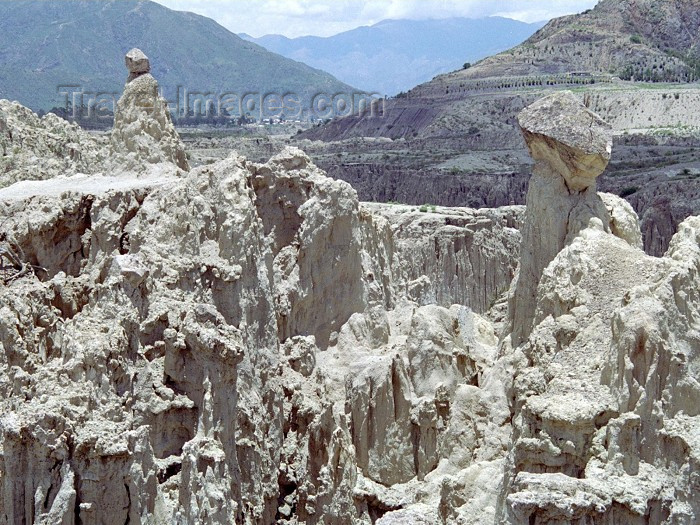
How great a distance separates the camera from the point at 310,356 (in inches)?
664

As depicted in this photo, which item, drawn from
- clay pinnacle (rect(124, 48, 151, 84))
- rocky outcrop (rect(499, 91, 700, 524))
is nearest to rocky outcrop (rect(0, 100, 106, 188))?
clay pinnacle (rect(124, 48, 151, 84))

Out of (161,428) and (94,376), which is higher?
(94,376)

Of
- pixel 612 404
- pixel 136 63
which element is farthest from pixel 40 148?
pixel 612 404

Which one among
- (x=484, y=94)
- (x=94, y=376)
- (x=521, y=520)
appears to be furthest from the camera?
(x=484, y=94)

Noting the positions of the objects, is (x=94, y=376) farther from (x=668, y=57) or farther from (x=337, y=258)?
(x=668, y=57)

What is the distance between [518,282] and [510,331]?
0.78 metres

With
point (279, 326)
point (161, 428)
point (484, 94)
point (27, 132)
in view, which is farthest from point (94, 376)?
point (484, 94)

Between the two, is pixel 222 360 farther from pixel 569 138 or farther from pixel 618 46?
pixel 618 46

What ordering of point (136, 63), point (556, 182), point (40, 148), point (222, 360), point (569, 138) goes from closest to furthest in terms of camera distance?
point (222, 360) < point (569, 138) < point (556, 182) < point (136, 63) < point (40, 148)

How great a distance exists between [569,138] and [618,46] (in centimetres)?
13977

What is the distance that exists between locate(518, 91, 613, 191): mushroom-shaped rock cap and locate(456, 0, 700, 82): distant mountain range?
394 ft

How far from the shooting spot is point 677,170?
5881 cm

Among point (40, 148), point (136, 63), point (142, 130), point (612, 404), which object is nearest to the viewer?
point (612, 404)

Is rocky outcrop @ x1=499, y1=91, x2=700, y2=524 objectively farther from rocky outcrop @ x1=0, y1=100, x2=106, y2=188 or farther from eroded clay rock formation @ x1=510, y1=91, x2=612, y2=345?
rocky outcrop @ x1=0, y1=100, x2=106, y2=188
